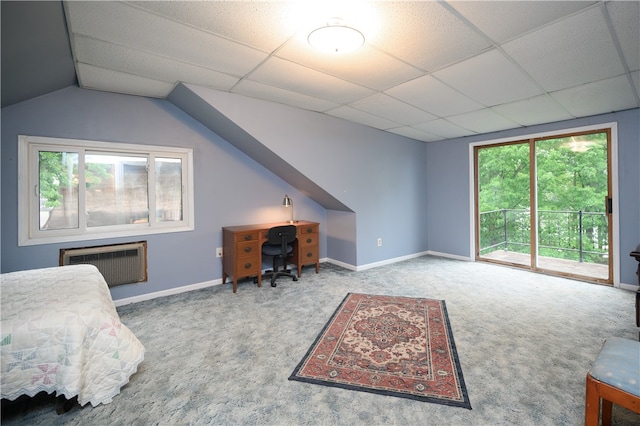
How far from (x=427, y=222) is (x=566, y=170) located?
90.4 inches

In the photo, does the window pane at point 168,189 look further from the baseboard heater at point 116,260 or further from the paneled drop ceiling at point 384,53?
the paneled drop ceiling at point 384,53

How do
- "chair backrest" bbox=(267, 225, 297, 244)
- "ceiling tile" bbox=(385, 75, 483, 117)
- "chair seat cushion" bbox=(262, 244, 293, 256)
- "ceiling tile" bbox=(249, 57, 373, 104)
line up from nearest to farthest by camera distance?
1. "ceiling tile" bbox=(249, 57, 373, 104)
2. "ceiling tile" bbox=(385, 75, 483, 117)
3. "chair backrest" bbox=(267, 225, 297, 244)
4. "chair seat cushion" bbox=(262, 244, 293, 256)

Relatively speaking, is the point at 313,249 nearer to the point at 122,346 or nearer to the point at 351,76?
the point at 351,76

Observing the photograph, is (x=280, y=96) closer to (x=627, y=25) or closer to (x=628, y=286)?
(x=627, y=25)

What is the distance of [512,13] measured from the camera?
1722 mm

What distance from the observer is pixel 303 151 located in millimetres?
3758

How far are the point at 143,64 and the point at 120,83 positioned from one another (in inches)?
24.5

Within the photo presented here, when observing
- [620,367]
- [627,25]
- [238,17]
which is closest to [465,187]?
[627,25]

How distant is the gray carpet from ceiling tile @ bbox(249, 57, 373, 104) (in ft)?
7.79

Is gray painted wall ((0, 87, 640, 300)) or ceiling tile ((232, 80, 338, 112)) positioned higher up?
ceiling tile ((232, 80, 338, 112))

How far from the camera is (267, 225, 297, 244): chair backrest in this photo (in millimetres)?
3684

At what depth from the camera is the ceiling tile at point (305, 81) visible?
2488 millimetres

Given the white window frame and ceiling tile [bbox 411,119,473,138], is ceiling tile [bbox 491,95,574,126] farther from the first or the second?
the white window frame

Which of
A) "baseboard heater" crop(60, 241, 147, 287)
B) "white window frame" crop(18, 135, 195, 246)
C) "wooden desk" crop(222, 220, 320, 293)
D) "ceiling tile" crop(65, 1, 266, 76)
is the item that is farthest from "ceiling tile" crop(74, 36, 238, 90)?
"baseboard heater" crop(60, 241, 147, 287)
